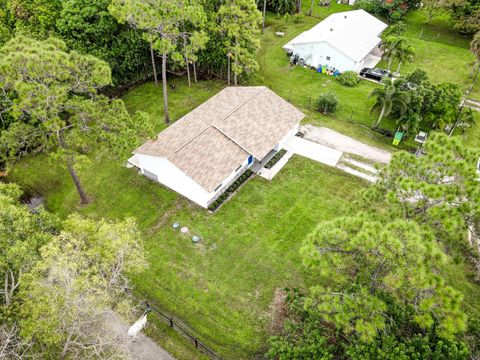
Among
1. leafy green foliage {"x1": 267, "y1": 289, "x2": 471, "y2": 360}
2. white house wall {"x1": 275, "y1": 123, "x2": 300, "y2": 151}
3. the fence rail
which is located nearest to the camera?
leafy green foliage {"x1": 267, "y1": 289, "x2": 471, "y2": 360}

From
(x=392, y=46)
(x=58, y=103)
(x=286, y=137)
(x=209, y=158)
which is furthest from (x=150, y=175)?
(x=392, y=46)

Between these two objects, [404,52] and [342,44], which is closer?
[404,52]

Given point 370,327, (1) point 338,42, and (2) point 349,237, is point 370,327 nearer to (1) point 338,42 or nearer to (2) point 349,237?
(2) point 349,237

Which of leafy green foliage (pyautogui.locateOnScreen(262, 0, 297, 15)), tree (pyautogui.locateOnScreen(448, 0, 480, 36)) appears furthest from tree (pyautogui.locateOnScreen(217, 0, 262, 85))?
tree (pyautogui.locateOnScreen(448, 0, 480, 36))

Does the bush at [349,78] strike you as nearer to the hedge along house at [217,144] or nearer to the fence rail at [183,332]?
the hedge along house at [217,144]

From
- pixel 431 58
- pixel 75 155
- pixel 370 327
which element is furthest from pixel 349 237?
pixel 431 58

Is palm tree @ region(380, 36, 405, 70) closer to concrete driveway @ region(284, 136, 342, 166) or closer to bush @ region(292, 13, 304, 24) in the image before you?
concrete driveway @ region(284, 136, 342, 166)

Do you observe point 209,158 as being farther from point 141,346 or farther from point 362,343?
point 362,343
